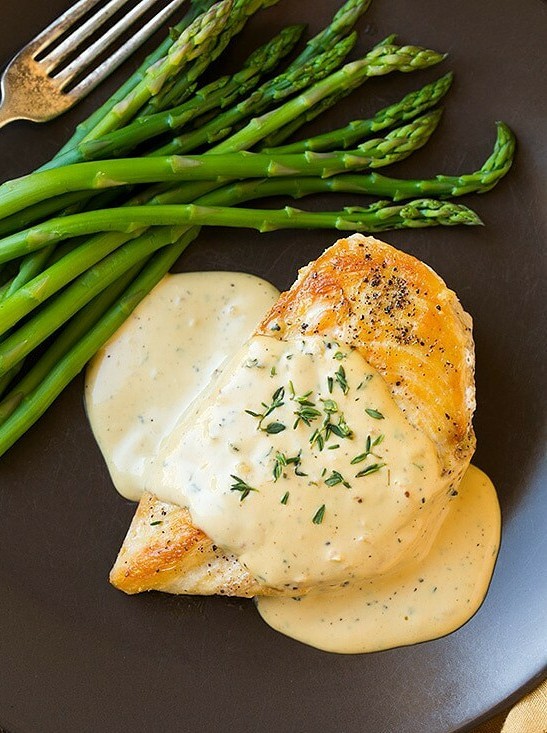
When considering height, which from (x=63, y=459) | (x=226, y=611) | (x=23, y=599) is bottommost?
(x=226, y=611)

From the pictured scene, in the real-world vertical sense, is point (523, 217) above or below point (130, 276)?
below

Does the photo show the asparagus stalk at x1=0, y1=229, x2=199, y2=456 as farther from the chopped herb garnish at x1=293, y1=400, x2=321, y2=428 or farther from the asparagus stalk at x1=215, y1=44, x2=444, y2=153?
the chopped herb garnish at x1=293, y1=400, x2=321, y2=428

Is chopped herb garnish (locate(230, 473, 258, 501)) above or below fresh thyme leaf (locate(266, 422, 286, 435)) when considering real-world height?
below

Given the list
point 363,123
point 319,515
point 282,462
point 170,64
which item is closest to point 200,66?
point 170,64

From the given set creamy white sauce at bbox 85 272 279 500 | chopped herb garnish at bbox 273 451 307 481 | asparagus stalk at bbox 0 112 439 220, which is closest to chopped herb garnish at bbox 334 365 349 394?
chopped herb garnish at bbox 273 451 307 481

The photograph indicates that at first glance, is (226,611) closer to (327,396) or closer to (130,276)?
(327,396)

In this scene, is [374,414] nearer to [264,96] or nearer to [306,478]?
[306,478]

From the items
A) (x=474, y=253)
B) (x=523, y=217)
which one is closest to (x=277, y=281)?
(x=474, y=253)
